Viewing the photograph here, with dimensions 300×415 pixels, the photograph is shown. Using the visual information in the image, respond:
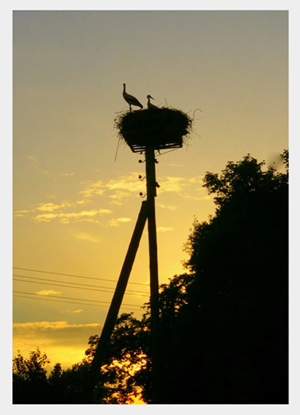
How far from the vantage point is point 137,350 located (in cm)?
2331

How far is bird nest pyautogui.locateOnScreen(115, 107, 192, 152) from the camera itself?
52.0 ft

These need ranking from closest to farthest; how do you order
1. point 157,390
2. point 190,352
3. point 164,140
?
point 157,390 < point 164,140 < point 190,352

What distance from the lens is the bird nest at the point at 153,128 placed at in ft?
52.0

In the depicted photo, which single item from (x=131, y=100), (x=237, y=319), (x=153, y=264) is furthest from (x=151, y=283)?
(x=131, y=100)

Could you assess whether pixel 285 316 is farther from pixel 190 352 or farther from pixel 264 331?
pixel 190 352

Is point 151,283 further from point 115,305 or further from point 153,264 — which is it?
point 115,305

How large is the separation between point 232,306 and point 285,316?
5.30 ft

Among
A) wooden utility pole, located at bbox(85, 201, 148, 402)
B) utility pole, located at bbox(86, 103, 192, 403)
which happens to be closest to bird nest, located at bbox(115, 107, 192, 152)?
utility pole, located at bbox(86, 103, 192, 403)

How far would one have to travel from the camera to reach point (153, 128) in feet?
51.9

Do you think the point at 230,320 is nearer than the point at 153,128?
No

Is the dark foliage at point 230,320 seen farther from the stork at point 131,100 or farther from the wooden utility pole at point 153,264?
the stork at point 131,100

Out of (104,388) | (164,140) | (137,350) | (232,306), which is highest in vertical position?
(164,140)

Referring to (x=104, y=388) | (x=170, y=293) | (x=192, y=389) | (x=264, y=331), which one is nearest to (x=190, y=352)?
(x=192, y=389)

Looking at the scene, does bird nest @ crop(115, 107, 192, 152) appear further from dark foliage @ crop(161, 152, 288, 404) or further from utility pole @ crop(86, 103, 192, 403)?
dark foliage @ crop(161, 152, 288, 404)
